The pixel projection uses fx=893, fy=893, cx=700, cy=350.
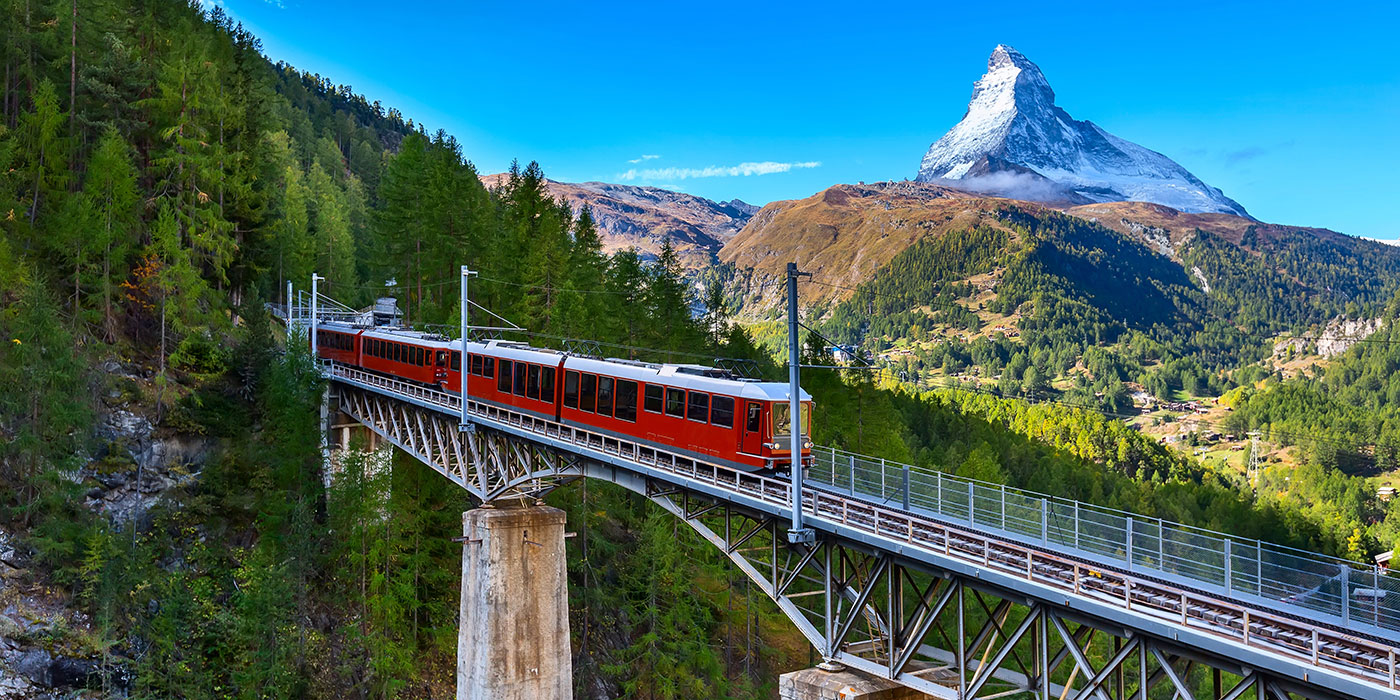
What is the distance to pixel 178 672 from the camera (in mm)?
30109

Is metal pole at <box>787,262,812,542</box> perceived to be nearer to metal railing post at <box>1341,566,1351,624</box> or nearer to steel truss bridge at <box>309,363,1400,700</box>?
steel truss bridge at <box>309,363,1400,700</box>

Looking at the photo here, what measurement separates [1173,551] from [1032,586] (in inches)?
112

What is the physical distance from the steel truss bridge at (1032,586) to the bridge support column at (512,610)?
247cm

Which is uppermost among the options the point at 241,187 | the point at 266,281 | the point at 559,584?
the point at 241,187

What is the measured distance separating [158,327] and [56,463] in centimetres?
978

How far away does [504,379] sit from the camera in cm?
3116

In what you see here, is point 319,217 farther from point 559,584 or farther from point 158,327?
point 559,584

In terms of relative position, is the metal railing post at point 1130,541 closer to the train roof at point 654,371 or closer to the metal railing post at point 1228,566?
the metal railing post at point 1228,566

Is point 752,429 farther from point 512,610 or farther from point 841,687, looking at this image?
point 512,610

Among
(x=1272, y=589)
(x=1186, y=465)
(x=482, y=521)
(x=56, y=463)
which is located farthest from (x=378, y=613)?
(x=1186, y=465)

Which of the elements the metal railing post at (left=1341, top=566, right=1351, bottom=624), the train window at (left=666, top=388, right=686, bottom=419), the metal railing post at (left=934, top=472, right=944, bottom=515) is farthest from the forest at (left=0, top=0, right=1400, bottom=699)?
the metal railing post at (left=1341, top=566, right=1351, bottom=624)

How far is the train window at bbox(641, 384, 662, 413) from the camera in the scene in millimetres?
24266

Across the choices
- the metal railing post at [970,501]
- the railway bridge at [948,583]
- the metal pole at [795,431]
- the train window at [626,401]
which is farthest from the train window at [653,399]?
the metal railing post at [970,501]

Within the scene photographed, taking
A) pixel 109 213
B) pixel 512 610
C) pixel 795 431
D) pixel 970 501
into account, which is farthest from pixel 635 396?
pixel 109 213
